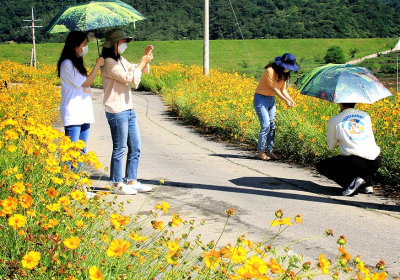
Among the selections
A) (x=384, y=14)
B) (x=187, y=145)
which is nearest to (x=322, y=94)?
(x=187, y=145)

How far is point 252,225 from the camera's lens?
17.4 feet

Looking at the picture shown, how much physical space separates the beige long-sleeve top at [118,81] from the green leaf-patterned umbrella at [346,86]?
2.01 m

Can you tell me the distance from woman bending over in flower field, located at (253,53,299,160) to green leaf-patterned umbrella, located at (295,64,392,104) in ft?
5.61

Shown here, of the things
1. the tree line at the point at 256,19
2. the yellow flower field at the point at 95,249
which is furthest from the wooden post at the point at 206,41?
the tree line at the point at 256,19

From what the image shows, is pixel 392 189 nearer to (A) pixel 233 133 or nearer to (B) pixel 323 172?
(B) pixel 323 172

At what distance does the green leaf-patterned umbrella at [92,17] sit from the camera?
5.89m

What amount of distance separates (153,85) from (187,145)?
14859mm

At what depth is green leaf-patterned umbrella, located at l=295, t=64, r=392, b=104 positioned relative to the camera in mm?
6230

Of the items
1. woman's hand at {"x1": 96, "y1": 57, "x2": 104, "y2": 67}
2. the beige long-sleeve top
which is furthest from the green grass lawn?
woman's hand at {"x1": 96, "y1": 57, "x2": 104, "y2": 67}

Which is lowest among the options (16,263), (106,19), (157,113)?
(157,113)

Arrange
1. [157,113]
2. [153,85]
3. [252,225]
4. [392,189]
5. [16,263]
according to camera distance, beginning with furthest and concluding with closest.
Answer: [153,85] → [157,113] → [392,189] → [252,225] → [16,263]

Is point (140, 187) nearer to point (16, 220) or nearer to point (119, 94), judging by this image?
point (119, 94)

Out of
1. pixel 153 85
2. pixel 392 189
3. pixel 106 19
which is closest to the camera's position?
pixel 106 19

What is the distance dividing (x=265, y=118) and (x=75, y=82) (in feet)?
11.7
